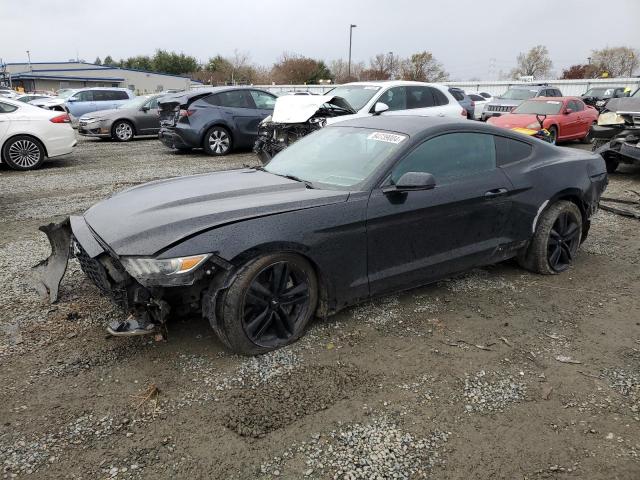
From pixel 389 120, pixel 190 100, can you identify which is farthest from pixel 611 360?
pixel 190 100

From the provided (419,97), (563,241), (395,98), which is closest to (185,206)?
(563,241)

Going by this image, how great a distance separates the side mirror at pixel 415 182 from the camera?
3.36 meters

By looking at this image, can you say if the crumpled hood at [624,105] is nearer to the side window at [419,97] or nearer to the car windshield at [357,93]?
the side window at [419,97]

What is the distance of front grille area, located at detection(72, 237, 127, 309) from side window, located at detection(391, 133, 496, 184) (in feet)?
6.50

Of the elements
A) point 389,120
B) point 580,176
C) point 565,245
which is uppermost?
point 389,120

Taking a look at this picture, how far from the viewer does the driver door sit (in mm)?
3480

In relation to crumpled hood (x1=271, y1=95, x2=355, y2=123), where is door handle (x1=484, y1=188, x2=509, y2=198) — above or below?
below

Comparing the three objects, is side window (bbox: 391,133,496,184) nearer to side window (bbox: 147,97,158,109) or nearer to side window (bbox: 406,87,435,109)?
side window (bbox: 406,87,435,109)

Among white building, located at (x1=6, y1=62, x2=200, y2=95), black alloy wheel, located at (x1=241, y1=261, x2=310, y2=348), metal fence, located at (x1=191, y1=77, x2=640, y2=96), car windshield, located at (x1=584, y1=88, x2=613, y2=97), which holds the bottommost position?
black alloy wheel, located at (x1=241, y1=261, x2=310, y2=348)

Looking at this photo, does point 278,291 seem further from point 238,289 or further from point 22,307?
point 22,307

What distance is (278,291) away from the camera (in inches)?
124

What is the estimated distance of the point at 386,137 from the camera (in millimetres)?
3846

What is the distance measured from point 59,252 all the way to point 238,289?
181cm

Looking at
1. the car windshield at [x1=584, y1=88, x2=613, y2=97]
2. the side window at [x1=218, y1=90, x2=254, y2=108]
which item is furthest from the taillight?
the car windshield at [x1=584, y1=88, x2=613, y2=97]
